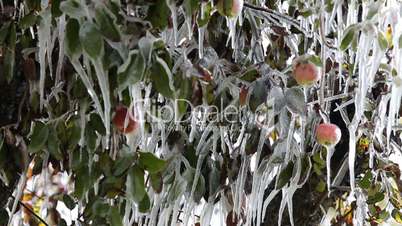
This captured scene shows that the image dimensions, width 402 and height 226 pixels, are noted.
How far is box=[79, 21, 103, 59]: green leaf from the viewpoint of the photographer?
869 mm

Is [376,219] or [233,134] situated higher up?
[233,134]

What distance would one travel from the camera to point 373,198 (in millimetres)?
1688

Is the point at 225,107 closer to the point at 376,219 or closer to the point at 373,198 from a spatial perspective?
the point at 373,198

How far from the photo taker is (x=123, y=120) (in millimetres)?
1087

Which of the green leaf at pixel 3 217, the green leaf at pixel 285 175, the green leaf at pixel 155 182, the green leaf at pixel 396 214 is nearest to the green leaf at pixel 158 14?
the green leaf at pixel 155 182

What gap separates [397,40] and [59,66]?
1.72ft

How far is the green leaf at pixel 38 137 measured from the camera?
114 centimetres

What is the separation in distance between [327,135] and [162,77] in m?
0.39

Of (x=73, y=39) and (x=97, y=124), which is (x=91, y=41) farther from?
(x=97, y=124)

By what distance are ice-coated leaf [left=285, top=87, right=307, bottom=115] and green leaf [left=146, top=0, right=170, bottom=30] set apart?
22cm

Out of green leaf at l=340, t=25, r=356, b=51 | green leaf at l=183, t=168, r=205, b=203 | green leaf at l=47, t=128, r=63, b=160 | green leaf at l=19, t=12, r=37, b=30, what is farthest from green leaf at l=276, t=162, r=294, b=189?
green leaf at l=19, t=12, r=37, b=30

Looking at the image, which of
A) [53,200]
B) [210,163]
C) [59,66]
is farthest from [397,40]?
[53,200]

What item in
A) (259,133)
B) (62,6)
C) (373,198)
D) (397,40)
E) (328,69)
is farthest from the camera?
(373,198)

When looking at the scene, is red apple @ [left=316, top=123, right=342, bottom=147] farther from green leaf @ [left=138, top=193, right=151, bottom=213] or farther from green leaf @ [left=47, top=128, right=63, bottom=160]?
green leaf @ [left=47, top=128, right=63, bottom=160]
